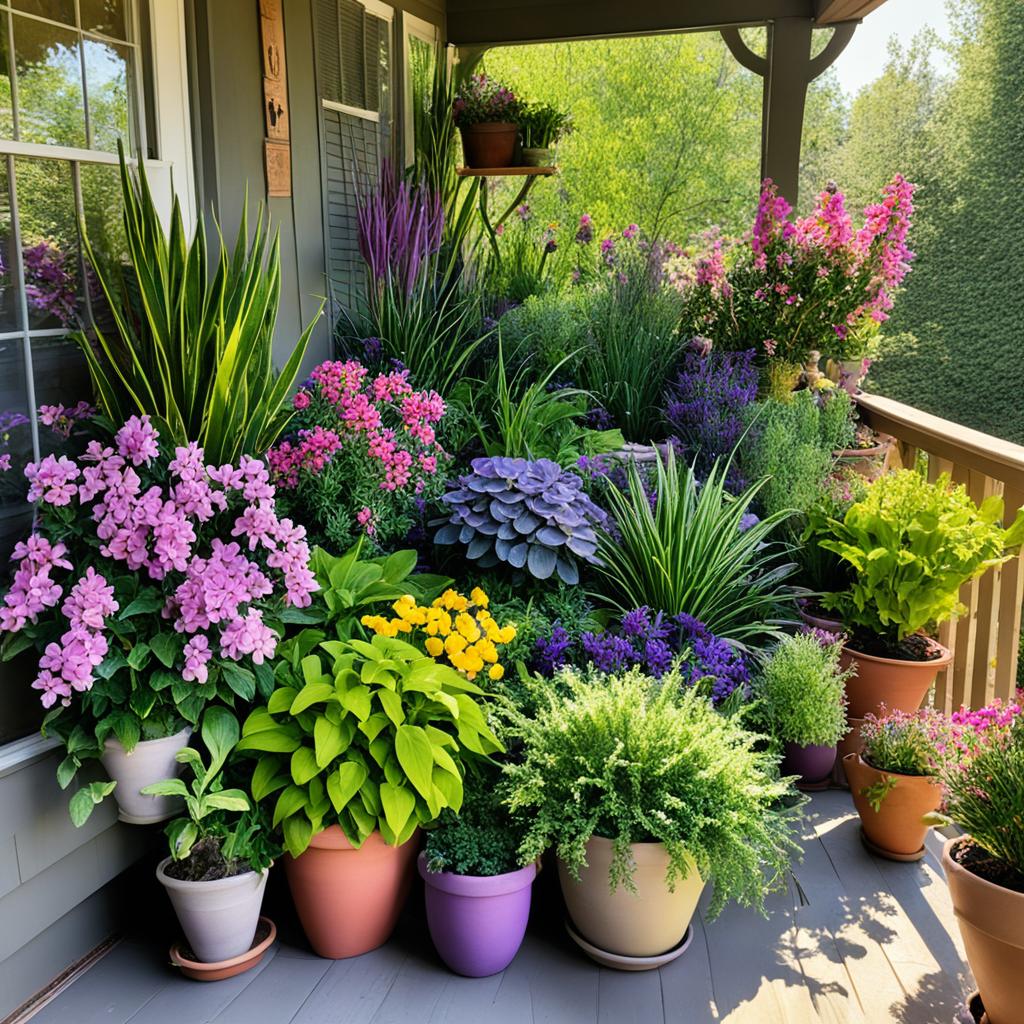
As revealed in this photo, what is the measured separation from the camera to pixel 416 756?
1.98m

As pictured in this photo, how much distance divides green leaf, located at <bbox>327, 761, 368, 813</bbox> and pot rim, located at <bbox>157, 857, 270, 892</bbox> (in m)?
0.26

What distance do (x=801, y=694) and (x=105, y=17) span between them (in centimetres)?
252

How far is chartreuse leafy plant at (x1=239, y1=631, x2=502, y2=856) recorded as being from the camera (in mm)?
1977

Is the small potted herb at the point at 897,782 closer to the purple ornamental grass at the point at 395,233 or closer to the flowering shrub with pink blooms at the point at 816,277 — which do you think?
the flowering shrub with pink blooms at the point at 816,277

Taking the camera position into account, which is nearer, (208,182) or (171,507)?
(171,507)

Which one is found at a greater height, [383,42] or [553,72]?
[553,72]

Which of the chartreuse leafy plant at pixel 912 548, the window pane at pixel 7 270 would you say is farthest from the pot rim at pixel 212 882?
the chartreuse leafy plant at pixel 912 548

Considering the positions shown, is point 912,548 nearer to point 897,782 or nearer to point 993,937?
point 897,782

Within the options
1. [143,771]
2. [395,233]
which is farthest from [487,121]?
[143,771]

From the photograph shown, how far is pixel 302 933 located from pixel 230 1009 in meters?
0.29

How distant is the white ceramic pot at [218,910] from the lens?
201 cm

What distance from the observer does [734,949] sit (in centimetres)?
224

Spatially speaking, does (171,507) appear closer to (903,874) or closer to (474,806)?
(474,806)

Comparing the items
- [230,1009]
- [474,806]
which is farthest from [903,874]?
[230,1009]
